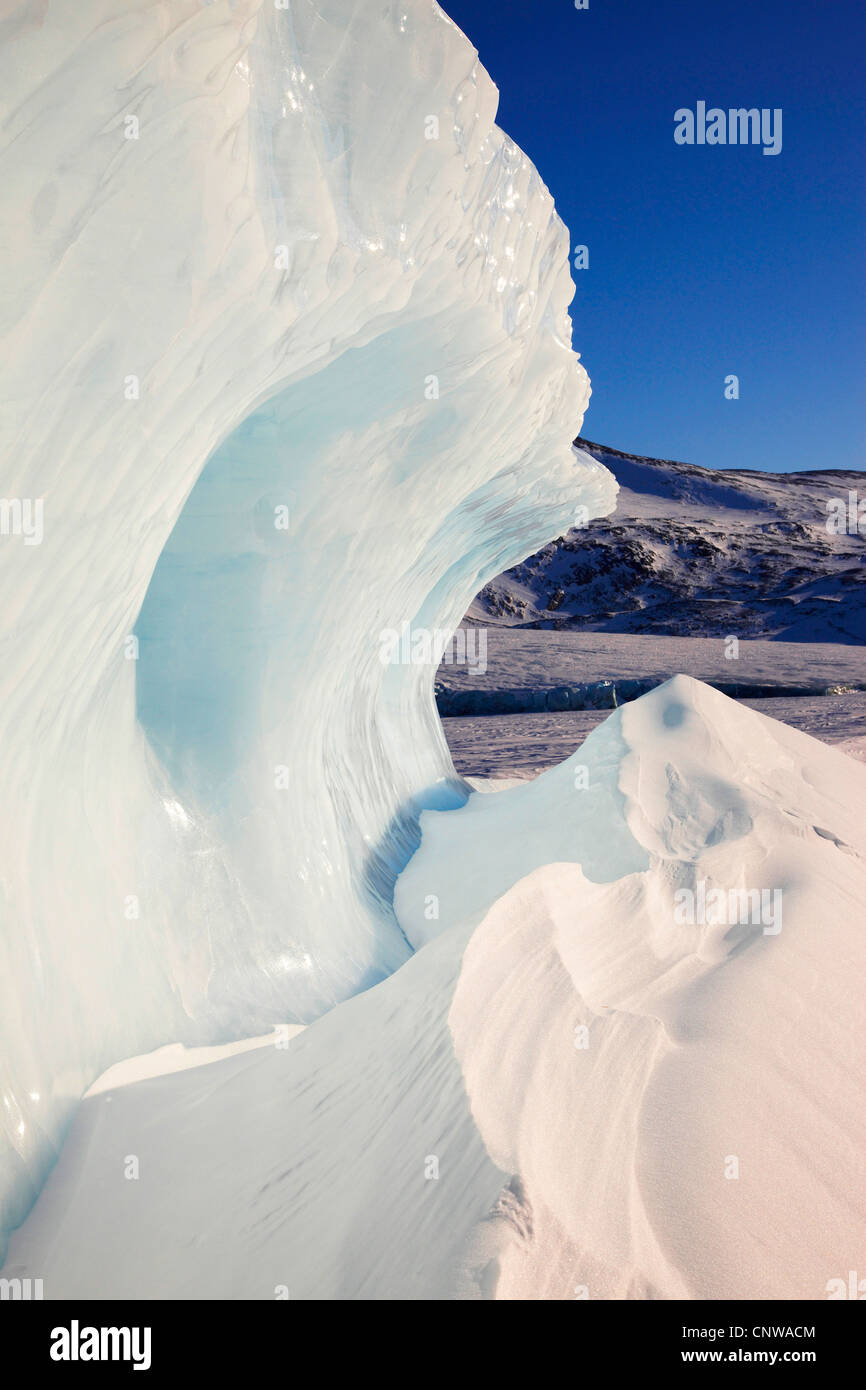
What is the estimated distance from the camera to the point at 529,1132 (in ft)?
5.60

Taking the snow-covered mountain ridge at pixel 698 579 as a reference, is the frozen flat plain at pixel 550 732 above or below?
below

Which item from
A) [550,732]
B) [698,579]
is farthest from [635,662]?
[698,579]

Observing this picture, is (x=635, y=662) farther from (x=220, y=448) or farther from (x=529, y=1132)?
(x=529, y=1132)

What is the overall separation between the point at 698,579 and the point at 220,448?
1127 inches

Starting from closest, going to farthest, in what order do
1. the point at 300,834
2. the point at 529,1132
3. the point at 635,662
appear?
the point at 529,1132, the point at 300,834, the point at 635,662

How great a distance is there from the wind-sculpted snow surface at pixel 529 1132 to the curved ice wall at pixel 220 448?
0.27 meters

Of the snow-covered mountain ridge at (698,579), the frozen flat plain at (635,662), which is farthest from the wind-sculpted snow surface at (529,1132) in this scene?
the snow-covered mountain ridge at (698,579)

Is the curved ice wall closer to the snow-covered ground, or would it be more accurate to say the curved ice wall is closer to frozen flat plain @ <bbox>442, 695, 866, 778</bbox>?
the snow-covered ground

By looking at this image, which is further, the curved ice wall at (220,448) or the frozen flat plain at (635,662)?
the frozen flat plain at (635,662)

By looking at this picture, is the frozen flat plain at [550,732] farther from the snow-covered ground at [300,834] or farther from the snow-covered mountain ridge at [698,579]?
the snow-covered mountain ridge at [698,579]

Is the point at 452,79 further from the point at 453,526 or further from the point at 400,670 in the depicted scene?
the point at 400,670

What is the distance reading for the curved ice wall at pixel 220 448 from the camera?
1.52 meters

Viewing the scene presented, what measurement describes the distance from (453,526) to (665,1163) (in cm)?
414
